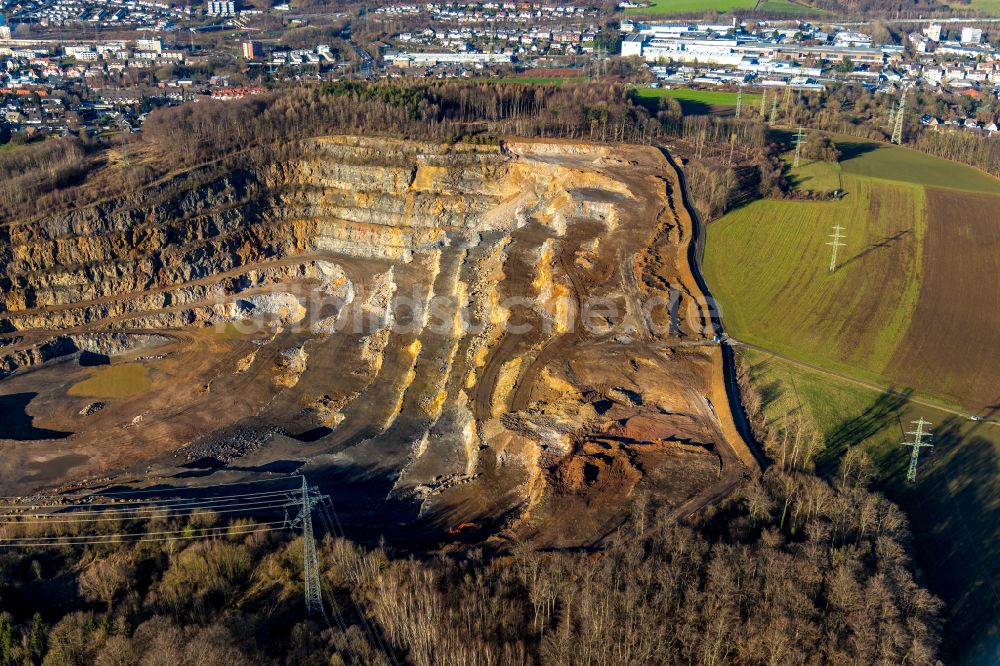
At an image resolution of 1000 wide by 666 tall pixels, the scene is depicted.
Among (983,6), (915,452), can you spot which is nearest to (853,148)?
(915,452)

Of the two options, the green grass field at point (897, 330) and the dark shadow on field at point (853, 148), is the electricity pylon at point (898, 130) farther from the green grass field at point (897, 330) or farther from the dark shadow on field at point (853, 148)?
the green grass field at point (897, 330)

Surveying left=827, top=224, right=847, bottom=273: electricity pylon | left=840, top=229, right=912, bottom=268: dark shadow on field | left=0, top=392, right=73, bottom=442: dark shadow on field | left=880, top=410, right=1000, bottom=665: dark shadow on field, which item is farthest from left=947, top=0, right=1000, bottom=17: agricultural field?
left=0, top=392, right=73, bottom=442: dark shadow on field

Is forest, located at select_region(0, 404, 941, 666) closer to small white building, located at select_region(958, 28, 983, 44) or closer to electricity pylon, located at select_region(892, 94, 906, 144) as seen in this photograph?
electricity pylon, located at select_region(892, 94, 906, 144)

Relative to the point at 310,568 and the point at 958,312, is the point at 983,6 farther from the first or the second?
the point at 310,568

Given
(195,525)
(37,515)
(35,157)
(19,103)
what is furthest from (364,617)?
(19,103)

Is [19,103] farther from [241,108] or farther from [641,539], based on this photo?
[641,539]

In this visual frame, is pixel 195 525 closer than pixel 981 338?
Yes
